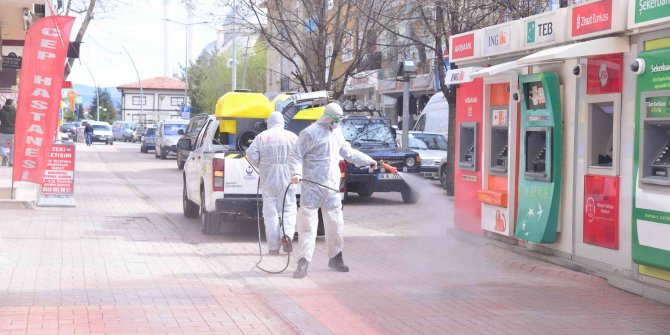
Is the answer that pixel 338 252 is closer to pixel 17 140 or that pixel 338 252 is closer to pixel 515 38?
pixel 515 38

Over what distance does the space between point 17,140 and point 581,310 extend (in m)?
10.2

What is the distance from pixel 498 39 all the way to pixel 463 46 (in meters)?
1.18

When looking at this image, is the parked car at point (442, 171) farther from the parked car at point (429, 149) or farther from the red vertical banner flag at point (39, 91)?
the red vertical banner flag at point (39, 91)

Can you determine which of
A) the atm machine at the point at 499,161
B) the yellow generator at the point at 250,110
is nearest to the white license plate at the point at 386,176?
the yellow generator at the point at 250,110

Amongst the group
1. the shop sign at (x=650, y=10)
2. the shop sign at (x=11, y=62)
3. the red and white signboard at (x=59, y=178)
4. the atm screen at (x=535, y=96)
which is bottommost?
the red and white signboard at (x=59, y=178)

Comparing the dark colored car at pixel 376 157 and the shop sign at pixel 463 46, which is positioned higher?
the shop sign at pixel 463 46

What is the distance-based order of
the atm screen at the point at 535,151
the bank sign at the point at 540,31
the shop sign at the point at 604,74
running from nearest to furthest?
1. the shop sign at the point at 604,74
2. the bank sign at the point at 540,31
3. the atm screen at the point at 535,151

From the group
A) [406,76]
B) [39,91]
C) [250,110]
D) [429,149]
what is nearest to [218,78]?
[429,149]

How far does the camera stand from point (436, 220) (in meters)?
16.0

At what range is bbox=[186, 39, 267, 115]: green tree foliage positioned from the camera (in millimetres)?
68812

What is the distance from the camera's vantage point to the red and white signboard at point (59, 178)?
58.6ft

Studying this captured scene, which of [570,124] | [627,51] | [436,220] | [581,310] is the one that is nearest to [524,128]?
[570,124]

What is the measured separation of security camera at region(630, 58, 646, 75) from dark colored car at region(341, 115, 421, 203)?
35.7 feet

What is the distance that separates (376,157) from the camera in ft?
65.7
